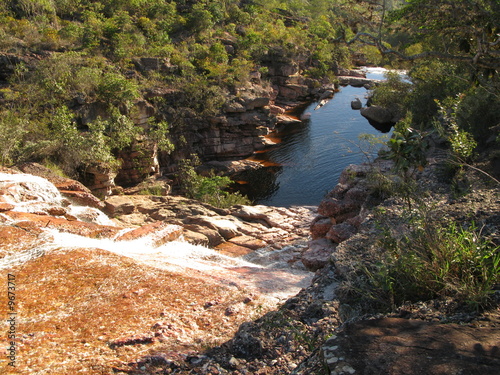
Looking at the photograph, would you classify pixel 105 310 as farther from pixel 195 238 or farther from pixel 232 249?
pixel 232 249

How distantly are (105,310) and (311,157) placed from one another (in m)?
21.1

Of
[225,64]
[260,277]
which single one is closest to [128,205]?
[260,277]

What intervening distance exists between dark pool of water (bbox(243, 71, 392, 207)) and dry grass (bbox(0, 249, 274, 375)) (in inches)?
550

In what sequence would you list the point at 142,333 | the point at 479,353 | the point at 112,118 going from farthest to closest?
the point at 112,118
the point at 142,333
the point at 479,353

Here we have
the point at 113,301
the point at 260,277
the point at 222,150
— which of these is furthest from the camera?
the point at 222,150

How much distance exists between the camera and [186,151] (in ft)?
80.3

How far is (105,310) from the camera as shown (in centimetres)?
606

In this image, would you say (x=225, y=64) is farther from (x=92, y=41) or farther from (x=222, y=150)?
(x=92, y=41)

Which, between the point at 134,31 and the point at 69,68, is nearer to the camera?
the point at 69,68

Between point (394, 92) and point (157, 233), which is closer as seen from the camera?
point (157, 233)

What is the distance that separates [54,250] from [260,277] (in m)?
4.33

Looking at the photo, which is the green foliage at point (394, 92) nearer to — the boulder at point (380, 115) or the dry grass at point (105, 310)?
the boulder at point (380, 115)

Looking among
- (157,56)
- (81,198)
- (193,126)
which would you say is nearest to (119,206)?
(81,198)

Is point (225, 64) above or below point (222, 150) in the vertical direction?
above
